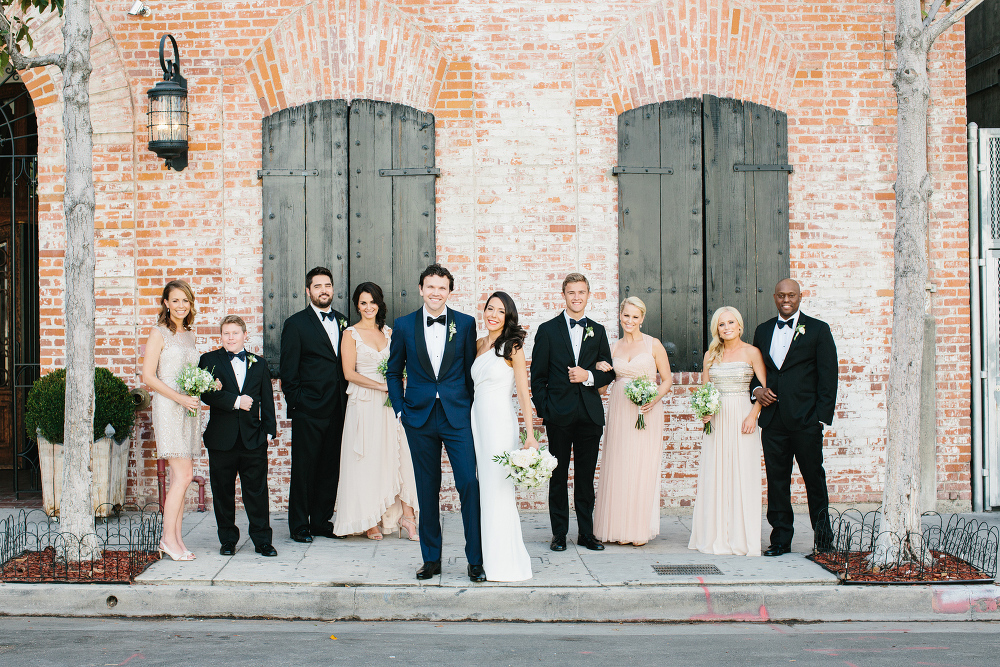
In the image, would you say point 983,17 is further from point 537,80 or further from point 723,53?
point 537,80

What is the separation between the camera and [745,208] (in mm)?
8930

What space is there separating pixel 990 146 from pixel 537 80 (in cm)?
451

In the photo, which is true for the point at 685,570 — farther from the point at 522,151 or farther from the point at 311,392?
the point at 522,151

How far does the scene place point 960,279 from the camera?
886 cm

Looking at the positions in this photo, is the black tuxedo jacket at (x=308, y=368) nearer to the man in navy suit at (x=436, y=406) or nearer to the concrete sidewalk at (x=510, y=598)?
the man in navy suit at (x=436, y=406)

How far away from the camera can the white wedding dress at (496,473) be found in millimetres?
6168

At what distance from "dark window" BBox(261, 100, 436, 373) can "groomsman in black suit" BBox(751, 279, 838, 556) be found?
341 cm

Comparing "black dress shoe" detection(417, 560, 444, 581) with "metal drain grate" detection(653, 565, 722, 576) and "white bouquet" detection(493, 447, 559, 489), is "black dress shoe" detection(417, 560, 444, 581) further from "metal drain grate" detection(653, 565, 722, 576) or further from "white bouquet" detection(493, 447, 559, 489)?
"metal drain grate" detection(653, 565, 722, 576)

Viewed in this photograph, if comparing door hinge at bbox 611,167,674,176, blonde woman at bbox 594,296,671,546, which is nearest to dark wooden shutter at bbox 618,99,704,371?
door hinge at bbox 611,167,674,176

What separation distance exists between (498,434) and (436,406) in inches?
18.2

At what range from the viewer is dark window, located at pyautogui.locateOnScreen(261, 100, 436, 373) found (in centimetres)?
880

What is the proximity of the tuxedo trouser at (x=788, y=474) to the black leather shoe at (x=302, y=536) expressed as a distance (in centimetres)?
366

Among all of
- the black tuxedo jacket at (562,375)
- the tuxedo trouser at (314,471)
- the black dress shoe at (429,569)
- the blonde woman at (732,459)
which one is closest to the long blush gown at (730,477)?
the blonde woman at (732,459)

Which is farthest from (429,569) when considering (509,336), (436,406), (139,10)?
(139,10)
